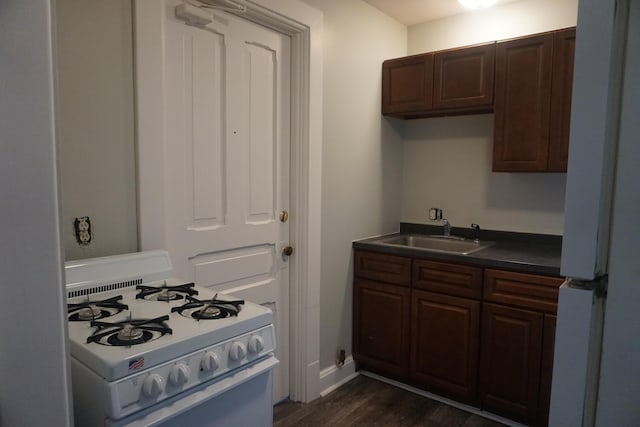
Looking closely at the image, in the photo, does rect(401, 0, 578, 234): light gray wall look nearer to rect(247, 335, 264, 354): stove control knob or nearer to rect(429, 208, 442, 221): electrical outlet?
rect(429, 208, 442, 221): electrical outlet

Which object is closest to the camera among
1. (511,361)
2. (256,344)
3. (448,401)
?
(256,344)

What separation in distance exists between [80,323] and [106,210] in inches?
19.2

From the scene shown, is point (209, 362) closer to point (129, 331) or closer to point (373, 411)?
point (129, 331)

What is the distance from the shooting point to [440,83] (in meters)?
2.66

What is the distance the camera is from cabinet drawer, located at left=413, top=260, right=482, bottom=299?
2.29 m

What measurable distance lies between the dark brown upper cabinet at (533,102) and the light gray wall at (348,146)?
2.57ft

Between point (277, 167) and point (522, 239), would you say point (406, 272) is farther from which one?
point (277, 167)

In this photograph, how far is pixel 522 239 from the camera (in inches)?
106

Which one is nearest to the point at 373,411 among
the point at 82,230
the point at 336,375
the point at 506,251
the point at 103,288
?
the point at 336,375

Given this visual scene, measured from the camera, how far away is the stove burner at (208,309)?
4.18 feet

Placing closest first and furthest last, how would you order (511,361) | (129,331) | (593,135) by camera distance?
(593,135) < (129,331) < (511,361)

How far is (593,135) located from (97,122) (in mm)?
1515

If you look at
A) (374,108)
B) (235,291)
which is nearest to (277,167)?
(235,291)

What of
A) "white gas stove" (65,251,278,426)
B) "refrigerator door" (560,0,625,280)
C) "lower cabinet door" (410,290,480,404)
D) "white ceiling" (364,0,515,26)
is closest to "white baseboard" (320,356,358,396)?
"lower cabinet door" (410,290,480,404)
